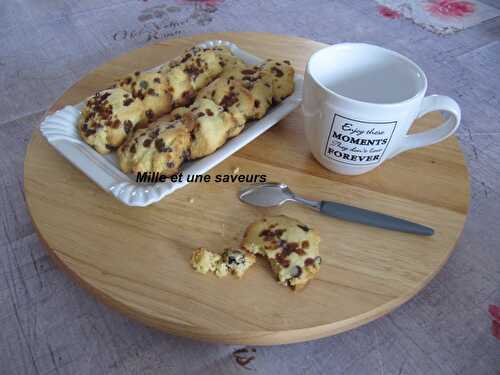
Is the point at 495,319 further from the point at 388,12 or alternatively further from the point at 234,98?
the point at 388,12

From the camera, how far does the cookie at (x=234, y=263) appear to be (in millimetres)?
489

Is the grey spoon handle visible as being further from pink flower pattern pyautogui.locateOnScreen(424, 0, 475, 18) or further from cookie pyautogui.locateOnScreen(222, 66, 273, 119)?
pink flower pattern pyautogui.locateOnScreen(424, 0, 475, 18)

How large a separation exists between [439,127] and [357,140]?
0.13 metres

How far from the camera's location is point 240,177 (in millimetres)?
620

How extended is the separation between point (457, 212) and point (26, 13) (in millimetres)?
1471

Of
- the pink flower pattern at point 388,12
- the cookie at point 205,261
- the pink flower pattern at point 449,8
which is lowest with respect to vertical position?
the pink flower pattern at point 388,12

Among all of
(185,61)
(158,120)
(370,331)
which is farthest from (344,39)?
(370,331)

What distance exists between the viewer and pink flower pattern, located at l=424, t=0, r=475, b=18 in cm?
141

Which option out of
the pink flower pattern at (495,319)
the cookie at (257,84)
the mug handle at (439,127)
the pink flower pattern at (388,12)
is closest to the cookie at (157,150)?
the cookie at (257,84)

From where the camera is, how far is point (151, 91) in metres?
0.67

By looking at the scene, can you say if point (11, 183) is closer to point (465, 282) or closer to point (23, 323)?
point (23, 323)

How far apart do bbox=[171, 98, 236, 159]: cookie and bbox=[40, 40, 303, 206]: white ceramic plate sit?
0.04 ft

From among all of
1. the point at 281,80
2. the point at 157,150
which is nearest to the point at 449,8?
the point at 281,80

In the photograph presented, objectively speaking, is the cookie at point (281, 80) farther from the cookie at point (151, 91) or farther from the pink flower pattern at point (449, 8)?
the pink flower pattern at point (449, 8)
